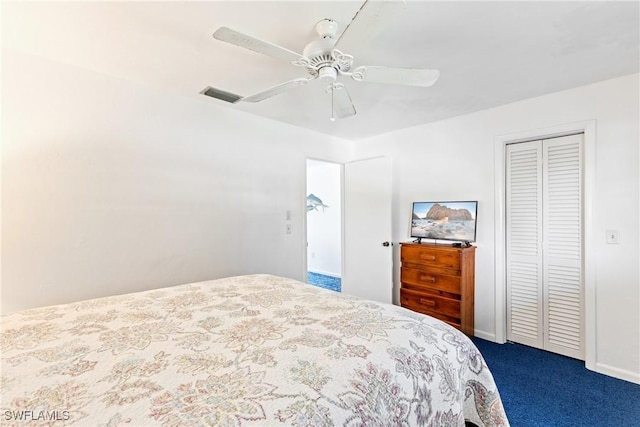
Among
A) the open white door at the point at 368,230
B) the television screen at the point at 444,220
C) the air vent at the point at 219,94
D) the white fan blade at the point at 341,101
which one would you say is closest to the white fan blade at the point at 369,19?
the white fan blade at the point at 341,101

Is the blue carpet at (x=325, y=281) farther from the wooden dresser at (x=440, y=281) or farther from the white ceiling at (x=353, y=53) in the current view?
the white ceiling at (x=353, y=53)

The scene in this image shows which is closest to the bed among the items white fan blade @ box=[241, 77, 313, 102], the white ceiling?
white fan blade @ box=[241, 77, 313, 102]

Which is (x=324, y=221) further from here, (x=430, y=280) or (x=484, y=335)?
(x=484, y=335)

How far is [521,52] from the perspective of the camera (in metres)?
1.95

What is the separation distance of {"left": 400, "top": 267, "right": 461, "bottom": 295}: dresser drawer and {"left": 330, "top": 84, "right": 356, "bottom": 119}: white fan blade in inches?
72.2

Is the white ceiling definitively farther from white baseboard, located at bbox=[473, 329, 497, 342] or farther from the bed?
white baseboard, located at bbox=[473, 329, 497, 342]

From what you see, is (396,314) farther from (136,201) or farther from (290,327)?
(136,201)

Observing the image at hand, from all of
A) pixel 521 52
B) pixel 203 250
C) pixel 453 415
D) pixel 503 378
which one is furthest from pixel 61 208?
pixel 503 378

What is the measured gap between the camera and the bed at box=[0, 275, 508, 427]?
0.75m

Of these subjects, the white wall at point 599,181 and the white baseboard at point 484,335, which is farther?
the white baseboard at point 484,335

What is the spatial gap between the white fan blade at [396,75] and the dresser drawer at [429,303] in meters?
2.12

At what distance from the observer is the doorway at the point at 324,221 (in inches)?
228

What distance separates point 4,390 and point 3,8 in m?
1.87

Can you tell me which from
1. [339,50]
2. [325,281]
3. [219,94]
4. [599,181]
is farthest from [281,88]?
[325,281]
